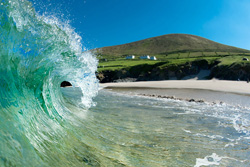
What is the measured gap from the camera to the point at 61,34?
620 cm

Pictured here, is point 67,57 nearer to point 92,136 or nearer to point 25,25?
point 25,25

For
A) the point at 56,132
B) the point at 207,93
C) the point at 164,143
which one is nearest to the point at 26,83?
the point at 56,132

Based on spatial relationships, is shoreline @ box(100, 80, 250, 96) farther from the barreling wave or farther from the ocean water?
the barreling wave

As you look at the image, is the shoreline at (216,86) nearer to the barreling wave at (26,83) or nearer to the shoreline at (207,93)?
the shoreline at (207,93)

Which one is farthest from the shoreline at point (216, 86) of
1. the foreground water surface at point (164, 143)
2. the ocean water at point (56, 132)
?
the ocean water at point (56, 132)

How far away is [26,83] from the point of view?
4906 millimetres

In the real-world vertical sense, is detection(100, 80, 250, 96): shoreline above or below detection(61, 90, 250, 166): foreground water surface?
above

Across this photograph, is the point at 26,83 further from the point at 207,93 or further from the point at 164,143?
the point at 207,93

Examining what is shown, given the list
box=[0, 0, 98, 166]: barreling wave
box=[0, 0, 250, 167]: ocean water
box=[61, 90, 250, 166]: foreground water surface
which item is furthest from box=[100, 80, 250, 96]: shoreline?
box=[0, 0, 98, 166]: barreling wave

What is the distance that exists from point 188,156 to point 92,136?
2.50 metres

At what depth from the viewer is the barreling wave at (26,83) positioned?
280 centimetres

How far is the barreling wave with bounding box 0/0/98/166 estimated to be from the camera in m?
2.80

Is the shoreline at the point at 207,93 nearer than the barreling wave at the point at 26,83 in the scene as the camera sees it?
No

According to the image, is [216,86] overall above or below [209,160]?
above
